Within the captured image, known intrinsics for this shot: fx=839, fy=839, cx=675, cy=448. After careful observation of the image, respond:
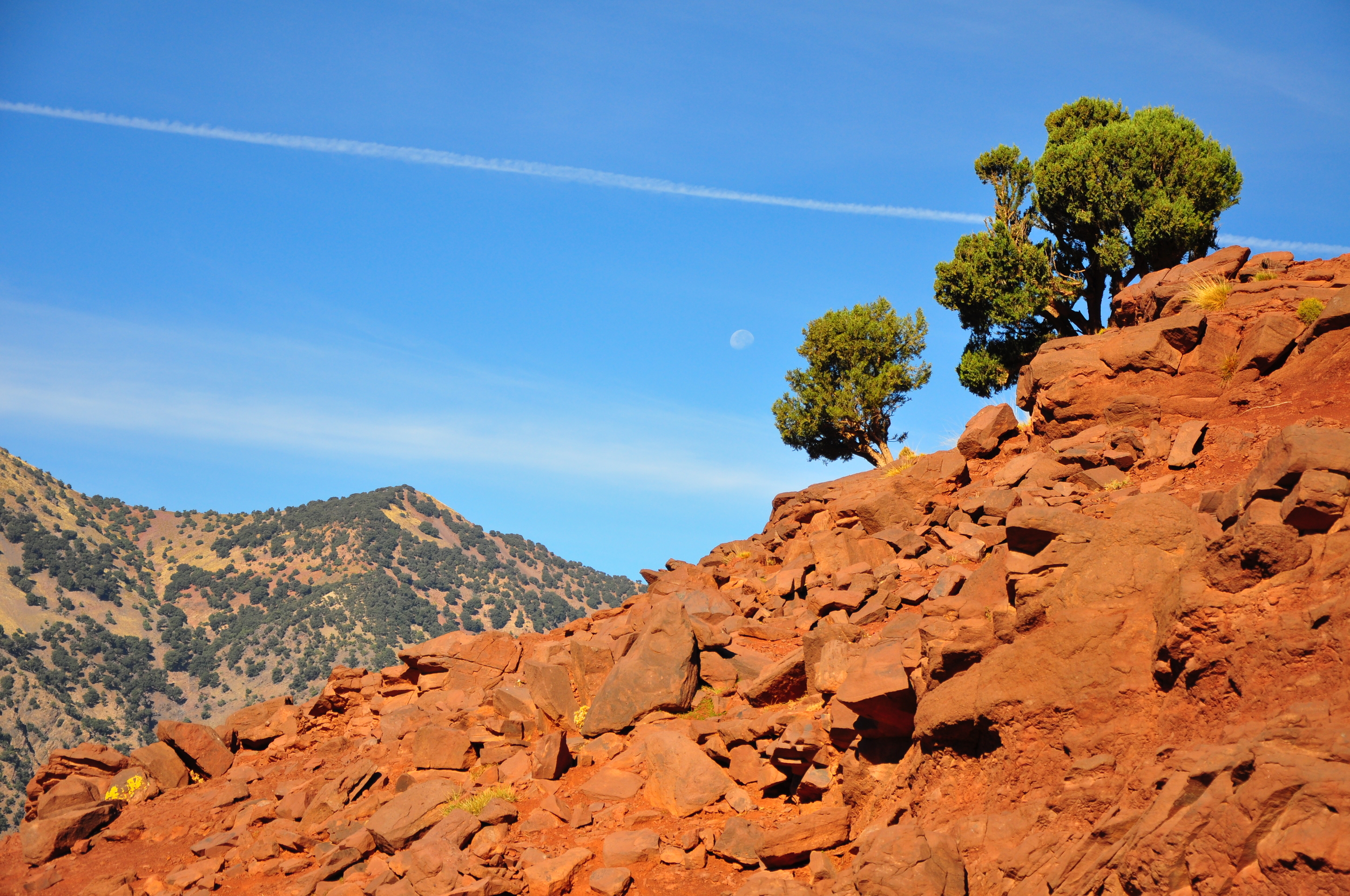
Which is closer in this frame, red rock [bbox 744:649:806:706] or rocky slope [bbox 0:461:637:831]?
red rock [bbox 744:649:806:706]

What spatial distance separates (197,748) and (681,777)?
12.0 meters

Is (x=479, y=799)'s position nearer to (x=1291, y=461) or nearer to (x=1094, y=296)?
(x=1291, y=461)

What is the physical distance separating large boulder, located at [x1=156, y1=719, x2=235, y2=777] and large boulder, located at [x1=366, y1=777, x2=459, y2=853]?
666cm

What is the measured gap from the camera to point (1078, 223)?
29.6 metres

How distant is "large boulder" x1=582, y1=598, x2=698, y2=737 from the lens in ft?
46.4

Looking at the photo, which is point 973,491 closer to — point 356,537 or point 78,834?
point 78,834

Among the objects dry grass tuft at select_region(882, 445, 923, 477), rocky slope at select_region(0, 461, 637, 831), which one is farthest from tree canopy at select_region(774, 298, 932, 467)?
rocky slope at select_region(0, 461, 637, 831)

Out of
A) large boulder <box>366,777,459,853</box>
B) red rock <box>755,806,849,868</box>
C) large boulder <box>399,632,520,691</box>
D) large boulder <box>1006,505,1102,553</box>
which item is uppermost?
large boulder <box>1006,505,1102,553</box>

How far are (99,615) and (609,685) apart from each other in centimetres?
10964

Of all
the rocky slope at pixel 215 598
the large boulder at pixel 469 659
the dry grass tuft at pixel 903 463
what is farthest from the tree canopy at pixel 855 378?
the rocky slope at pixel 215 598

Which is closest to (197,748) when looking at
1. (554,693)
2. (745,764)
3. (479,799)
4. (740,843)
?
(554,693)

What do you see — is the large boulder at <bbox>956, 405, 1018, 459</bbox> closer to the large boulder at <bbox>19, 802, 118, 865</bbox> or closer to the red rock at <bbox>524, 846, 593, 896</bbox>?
the red rock at <bbox>524, 846, 593, 896</bbox>

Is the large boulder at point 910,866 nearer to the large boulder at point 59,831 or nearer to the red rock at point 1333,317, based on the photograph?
the red rock at point 1333,317

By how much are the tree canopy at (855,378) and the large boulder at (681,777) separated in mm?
25747
